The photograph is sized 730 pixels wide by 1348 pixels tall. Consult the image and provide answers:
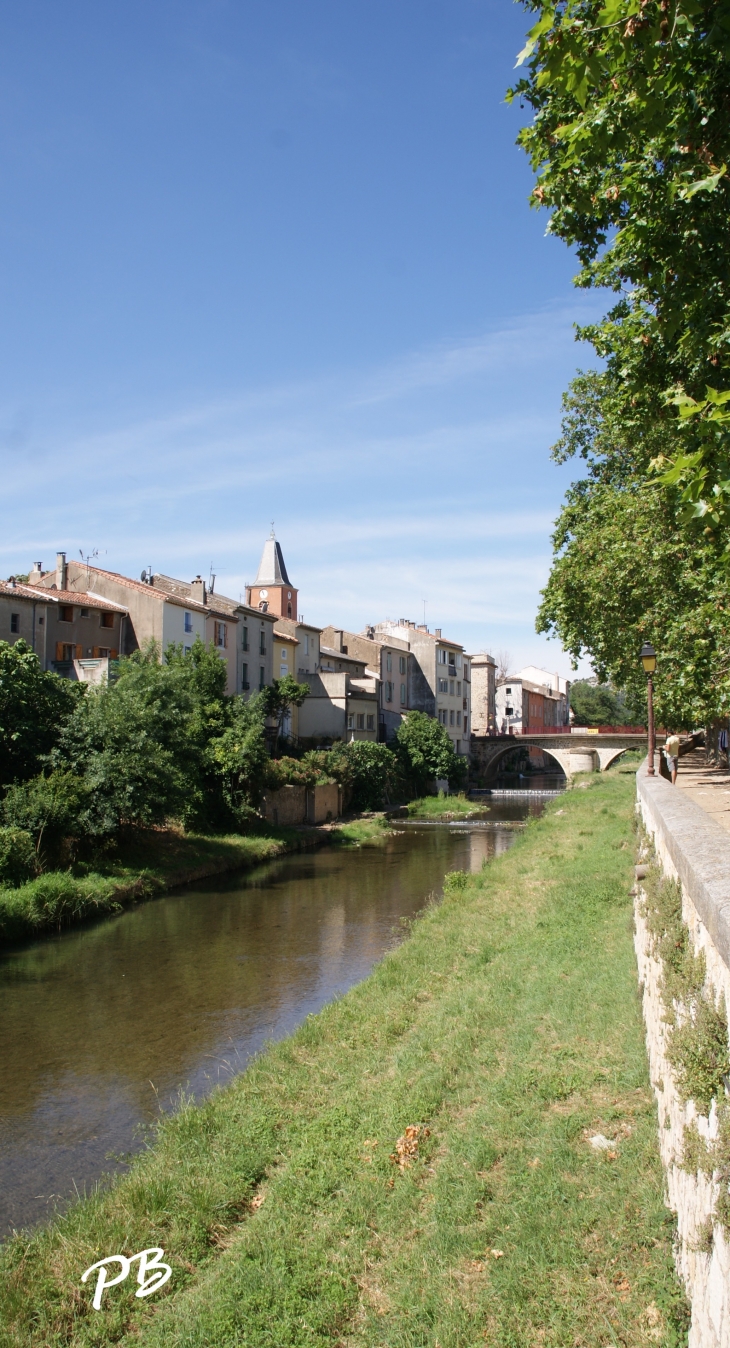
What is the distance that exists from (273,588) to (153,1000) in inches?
1994

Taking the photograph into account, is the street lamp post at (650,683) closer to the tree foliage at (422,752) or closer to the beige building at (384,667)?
the tree foliage at (422,752)

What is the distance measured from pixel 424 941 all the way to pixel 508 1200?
400 inches

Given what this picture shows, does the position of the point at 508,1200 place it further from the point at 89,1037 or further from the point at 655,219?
the point at 89,1037

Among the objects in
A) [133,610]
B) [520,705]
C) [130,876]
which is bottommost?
[130,876]

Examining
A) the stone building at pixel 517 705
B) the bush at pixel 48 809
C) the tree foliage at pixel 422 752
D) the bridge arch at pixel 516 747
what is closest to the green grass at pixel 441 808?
the tree foliage at pixel 422 752

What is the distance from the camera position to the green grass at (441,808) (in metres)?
50.2

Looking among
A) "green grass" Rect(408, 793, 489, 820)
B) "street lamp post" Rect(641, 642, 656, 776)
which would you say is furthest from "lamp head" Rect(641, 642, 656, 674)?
"green grass" Rect(408, 793, 489, 820)

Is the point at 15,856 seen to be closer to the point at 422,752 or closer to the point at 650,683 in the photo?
the point at 650,683

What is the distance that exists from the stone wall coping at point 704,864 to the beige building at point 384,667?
53.9 meters

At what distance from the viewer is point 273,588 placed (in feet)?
215

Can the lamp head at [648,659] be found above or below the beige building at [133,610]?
below

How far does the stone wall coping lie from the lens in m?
3.94

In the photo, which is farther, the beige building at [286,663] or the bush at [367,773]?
the beige building at [286,663]

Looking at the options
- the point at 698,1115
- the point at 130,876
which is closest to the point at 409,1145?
the point at 698,1115
